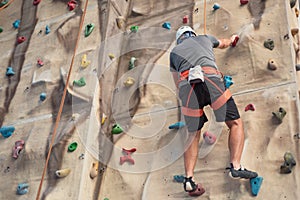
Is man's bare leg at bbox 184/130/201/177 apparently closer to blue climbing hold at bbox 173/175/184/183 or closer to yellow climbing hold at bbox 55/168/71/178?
blue climbing hold at bbox 173/175/184/183

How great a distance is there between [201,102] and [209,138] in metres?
0.38

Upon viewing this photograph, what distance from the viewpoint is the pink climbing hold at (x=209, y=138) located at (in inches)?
123

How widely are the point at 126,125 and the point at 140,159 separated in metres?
0.35

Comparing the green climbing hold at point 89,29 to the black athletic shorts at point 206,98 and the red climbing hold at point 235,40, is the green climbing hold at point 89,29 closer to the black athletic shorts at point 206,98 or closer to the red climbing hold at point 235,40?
the red climbing hold at point 235,40

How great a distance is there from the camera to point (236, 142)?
2.79m

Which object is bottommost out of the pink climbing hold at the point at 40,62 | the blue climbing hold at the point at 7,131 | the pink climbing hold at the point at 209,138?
the pink climbing hold at the point at 209,138

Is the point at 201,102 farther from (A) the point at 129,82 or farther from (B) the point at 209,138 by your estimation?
(A) the point at 129,82

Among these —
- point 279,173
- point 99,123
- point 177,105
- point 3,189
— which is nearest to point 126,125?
point 99,123

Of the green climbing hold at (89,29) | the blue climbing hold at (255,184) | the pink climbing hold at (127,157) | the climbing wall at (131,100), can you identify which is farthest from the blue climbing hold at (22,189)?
the blue climbing hold at (255,184)

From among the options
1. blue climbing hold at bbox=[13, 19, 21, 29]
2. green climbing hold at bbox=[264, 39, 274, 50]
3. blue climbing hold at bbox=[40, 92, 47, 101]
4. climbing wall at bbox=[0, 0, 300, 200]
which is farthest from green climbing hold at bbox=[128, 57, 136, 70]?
blue climbing hold at bbox=[13, 19, 21, 29]

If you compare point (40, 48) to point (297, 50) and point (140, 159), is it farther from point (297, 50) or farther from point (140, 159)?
point (297, 50)

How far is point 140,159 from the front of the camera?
10.9ft

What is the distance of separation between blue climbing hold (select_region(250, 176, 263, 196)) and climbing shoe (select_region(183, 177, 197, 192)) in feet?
1.15

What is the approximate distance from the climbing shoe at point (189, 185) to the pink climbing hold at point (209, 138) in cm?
41
